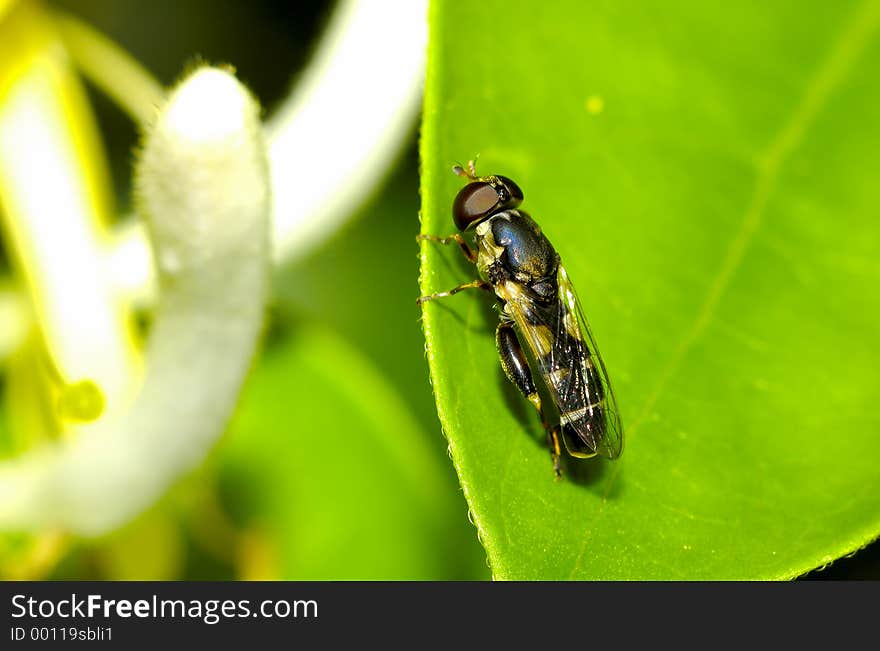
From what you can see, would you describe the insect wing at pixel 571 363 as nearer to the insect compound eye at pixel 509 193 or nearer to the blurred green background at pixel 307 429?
the insect compound eye at pixel 509 193

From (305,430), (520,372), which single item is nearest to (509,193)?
(520,372)

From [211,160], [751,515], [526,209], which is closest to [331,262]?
[526,209]

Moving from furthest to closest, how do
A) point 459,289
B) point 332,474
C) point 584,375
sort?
point 332,474 < point 584,375 < point 459,289

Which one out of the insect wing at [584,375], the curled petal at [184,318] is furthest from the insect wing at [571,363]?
the curled petal at [184,318]

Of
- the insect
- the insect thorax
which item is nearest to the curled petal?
the insect

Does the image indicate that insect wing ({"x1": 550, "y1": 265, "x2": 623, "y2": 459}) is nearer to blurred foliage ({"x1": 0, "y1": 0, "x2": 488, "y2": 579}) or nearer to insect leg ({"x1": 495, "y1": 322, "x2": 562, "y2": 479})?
insect leg ({"x1": 495, "y1": 322, "x2": 562, "y2": 479})

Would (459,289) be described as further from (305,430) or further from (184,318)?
(305,430)
